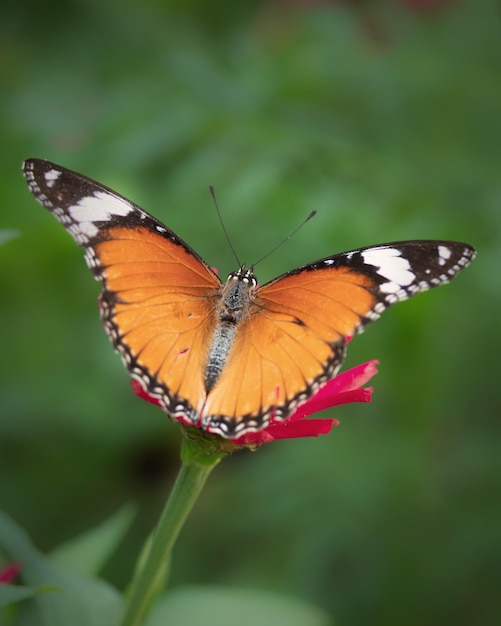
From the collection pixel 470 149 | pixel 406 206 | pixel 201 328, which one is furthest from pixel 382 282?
pixel 470 149

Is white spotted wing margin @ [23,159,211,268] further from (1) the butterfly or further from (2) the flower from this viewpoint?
(2) the flower

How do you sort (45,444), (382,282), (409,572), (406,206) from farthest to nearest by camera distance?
(45,444) → (409,572) → (406,206) → (382,282)

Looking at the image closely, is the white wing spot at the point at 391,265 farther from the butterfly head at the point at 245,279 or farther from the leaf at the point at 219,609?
the leaf at the point at 219,609

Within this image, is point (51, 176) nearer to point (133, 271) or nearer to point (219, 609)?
point (133, 271)

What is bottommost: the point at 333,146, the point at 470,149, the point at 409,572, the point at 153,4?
the point at 409,572

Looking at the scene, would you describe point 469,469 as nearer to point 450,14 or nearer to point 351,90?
point 351,90

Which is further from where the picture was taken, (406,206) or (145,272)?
(406,206)

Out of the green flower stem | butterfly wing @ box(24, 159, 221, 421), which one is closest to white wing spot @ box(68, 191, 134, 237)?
butterfly wing @ box(24, 159, 221, 421)
